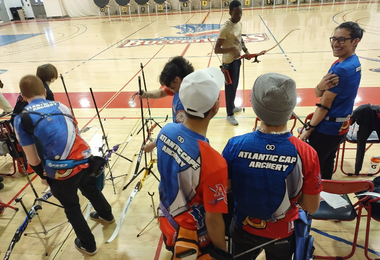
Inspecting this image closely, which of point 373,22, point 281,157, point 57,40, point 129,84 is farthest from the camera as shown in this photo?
point 57,40

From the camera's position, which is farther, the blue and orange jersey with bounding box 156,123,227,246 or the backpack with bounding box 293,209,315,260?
the backpack with bounding box 293,209,315,260

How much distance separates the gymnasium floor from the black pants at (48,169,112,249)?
0.83ft

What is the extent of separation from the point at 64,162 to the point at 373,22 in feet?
37.7

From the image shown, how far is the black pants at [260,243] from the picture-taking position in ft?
4.09

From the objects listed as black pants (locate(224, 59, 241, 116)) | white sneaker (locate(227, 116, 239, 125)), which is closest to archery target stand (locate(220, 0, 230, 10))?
black pants (locate(224, 59, 241, 116))

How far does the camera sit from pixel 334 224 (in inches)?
85.0

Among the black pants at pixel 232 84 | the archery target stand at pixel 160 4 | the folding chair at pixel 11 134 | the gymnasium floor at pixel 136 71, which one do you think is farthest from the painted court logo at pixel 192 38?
the folding chair at pixel 11 134

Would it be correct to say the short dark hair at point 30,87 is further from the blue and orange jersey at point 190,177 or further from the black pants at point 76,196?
the blue and orange jersey at point 190,177

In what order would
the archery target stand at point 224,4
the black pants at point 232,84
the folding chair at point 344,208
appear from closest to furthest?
the folding chair at point 344,208
the black pants at point 232,84
the archery target stand at point 224,4

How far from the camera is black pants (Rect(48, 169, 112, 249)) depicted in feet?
5.87

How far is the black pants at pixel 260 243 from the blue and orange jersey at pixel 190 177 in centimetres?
22

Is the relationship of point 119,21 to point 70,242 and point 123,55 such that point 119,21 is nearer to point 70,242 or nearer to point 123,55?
point 123,55

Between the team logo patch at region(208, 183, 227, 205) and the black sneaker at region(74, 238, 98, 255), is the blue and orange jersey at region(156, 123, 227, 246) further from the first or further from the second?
the black sneaker at region(74, 238, 98, 255)

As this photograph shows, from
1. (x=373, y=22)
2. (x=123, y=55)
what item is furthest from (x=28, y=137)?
(x=373, y=22)
